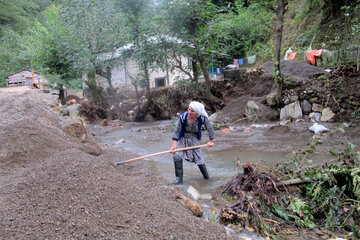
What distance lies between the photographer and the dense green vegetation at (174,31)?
484 inches

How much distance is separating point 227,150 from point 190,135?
2741 mm

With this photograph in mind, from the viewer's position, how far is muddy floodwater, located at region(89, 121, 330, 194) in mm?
5086

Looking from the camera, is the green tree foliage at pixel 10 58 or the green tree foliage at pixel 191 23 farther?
the green tree foliage at pixel 10 58

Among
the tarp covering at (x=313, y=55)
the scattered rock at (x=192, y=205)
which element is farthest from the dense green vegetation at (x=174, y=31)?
the scattered rock at (x=192, y=205)

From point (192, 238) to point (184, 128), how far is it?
244 cm

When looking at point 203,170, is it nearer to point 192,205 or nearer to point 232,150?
point 192,205

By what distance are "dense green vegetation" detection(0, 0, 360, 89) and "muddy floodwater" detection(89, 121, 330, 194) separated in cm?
456

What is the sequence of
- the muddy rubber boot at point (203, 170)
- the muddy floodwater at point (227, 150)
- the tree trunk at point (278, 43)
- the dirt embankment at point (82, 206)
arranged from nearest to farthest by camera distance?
the dirt embankment at point (82, 206)
the muddy rubber boot at point (203, 170)
the muddy floodwater at point (227, 150)
the tree trunk at point (278, 43)

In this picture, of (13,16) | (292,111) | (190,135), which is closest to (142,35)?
(292,111)

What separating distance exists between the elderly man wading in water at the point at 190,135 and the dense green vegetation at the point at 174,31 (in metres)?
6.91

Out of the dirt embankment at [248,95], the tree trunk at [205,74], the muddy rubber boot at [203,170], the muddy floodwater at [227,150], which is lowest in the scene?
the muddy floodwater at [227,150]

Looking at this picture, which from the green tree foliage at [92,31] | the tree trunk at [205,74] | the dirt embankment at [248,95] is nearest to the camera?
the dirt embankment at [248,95]

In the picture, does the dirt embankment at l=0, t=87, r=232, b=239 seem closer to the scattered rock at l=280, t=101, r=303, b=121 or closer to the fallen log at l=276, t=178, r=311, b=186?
the fallen log at l=276, t=178, r=311, b=186

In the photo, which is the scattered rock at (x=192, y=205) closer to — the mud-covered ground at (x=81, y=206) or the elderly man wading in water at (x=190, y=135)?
the mud-covered ground at (x=81, y=206)
